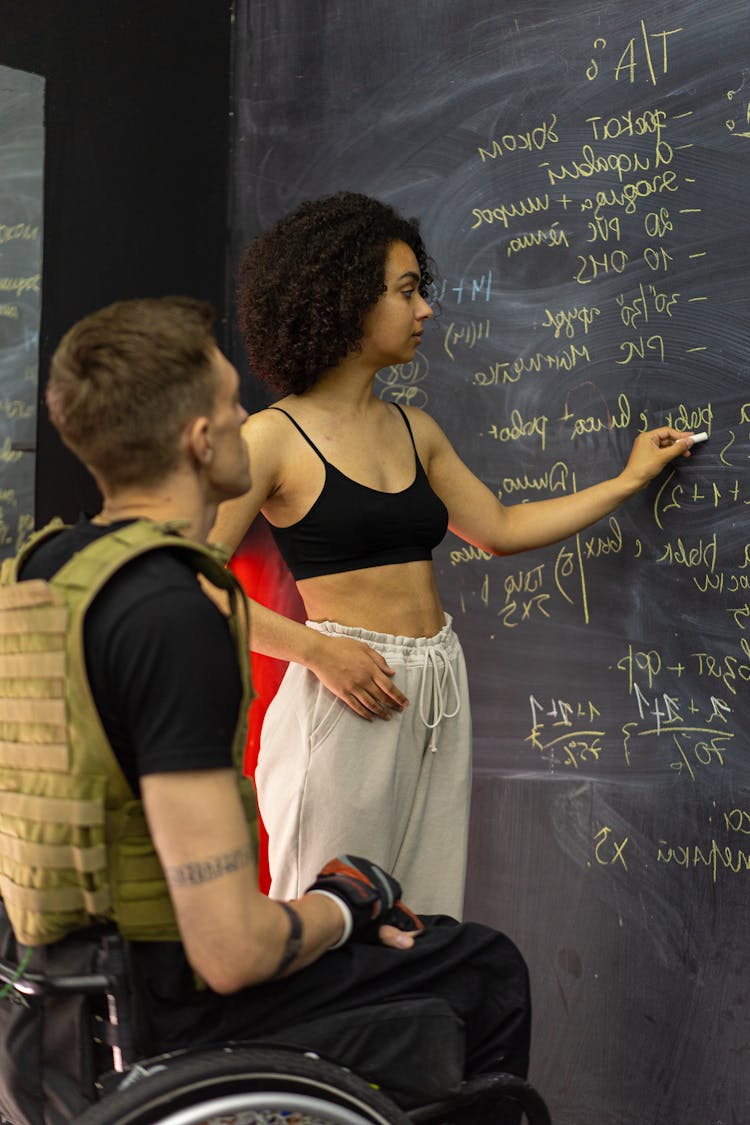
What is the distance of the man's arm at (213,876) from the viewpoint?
118 cm

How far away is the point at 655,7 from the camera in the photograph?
2385mm

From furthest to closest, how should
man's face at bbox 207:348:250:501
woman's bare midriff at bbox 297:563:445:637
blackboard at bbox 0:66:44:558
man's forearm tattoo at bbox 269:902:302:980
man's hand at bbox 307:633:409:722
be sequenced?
blackboard at bbox 0:66:44:558
woman's bare midriff at bbox 297:563:445:637
man's hand at bbox 307:633:409:722
man's face at bbox 207:348:250:501
man's forearm tattoo at bbox 269:902:302:980

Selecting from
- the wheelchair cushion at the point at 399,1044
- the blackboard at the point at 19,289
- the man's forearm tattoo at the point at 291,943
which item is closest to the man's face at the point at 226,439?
the man's forearm tattoo at the point at 291,943

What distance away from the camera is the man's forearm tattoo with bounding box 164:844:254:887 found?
1.18 meters

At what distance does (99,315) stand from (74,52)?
1.81 metres

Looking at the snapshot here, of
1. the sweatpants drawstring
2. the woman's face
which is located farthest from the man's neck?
the woman's face

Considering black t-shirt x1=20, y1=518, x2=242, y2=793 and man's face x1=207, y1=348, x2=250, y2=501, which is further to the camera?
man's face x1=207, y1=348, x2=250, y2=501

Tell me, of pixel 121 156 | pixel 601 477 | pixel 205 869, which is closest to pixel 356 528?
pixel 601 477

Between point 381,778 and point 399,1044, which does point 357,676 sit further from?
point 399,1044

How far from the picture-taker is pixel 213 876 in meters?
1.18

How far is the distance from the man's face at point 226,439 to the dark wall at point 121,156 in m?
1.53

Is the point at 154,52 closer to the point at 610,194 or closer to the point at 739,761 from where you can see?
the point at 610,194

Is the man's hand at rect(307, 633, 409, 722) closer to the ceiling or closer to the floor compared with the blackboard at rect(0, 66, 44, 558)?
closer to the floor

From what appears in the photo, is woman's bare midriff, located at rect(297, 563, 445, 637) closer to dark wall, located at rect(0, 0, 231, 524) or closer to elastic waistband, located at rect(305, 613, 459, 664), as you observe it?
elastic waistband, located at rect(305, 613, 459, 664)
